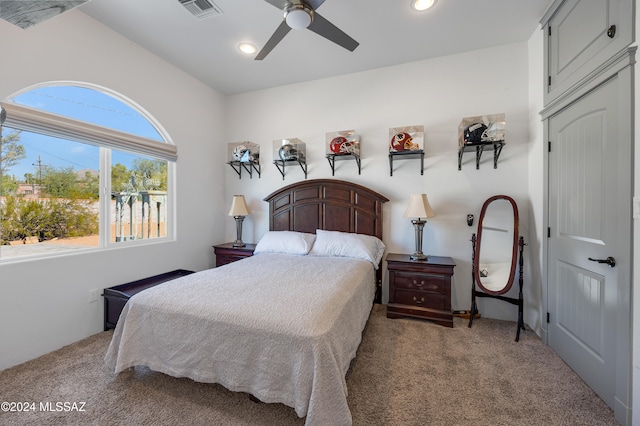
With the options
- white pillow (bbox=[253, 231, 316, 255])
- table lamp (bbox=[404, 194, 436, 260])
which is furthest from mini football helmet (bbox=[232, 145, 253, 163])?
table lamp (bbox=[404, 194, 436, 260])

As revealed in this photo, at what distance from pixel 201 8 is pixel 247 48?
65cm

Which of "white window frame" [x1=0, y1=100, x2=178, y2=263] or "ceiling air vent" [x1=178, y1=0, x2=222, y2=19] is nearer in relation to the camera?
"white window frame" [x1=0, y1=100, x2=178, y2=263]

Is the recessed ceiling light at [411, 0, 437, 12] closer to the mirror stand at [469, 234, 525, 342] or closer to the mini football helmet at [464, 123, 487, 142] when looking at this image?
the mini football helmet at [464, 123, 487, 142]

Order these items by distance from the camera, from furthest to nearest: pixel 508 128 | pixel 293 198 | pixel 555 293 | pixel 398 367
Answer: pixel 293 198 < pixel 508 128 < pixel 555 293 < pixel 398 367

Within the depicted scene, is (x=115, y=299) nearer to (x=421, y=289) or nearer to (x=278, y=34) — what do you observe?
(x=278, y=34)

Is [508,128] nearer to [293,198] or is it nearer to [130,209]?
[293,198]

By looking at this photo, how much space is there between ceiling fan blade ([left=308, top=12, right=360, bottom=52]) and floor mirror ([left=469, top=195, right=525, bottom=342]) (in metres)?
2.10

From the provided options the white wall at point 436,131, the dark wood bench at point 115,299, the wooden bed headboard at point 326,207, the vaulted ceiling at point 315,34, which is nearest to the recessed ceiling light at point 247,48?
the vaulted ceiling at point 315,34

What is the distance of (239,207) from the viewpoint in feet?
11.7

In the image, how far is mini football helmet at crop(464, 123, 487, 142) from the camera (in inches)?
101

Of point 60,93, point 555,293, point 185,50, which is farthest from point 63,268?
point 555,293

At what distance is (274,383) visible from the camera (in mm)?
1341

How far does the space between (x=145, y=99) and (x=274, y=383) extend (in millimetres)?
3158

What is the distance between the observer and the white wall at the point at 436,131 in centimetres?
271
